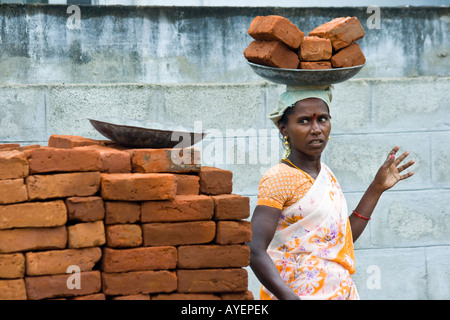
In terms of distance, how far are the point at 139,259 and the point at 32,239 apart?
456 millimetres

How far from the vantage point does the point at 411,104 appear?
5629mm

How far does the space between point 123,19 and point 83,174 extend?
8.35 feet

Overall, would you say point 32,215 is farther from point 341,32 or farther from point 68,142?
point 341,32

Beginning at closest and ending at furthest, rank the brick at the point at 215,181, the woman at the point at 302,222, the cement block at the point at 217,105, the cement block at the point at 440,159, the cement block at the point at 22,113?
1. the brick at the point at 215,181
2. the woman at the point at 302,222
3. the cement block at the point at 22,113
4. the cement block at the point at 217,105
5. the cement block at the point at 440,159

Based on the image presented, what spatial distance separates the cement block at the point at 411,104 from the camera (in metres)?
5.59

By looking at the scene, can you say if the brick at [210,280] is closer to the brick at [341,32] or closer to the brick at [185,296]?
the brick at [185,296]

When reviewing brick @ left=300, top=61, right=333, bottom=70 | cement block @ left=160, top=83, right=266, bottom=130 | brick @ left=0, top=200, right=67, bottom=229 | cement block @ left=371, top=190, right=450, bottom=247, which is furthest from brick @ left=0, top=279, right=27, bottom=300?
cement block @ left=371, top=190, right=450, bottom=247

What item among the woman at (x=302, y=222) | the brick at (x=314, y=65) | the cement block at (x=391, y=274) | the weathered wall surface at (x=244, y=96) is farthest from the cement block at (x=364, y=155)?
the brick at (x=314, y=65)

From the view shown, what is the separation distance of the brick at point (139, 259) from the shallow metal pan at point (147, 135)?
20.8 inches

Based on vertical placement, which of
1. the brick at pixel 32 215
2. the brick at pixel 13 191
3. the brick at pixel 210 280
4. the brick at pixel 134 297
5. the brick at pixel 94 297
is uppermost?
the brick at pixel 13 191

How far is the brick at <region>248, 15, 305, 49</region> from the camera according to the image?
346 cm

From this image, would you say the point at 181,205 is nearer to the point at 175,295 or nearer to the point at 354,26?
the point at 175,295

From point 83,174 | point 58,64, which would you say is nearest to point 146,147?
point 83,174

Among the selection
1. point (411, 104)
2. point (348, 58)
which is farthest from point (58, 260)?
point (411, 104)
